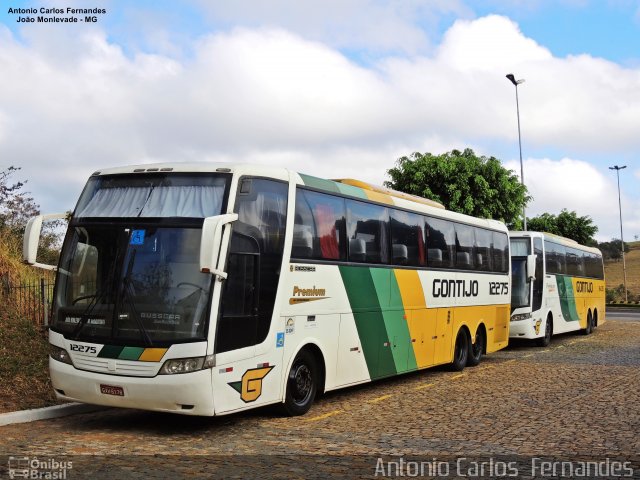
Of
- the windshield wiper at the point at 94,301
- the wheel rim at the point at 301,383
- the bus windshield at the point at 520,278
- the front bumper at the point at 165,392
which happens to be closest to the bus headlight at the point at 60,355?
the windshield wiper at the point at 94,301

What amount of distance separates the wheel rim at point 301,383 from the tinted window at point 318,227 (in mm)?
1538

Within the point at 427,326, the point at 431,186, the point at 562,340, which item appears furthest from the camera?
the point at 431,186

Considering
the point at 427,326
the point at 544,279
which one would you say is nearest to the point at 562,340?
the point at 544,279

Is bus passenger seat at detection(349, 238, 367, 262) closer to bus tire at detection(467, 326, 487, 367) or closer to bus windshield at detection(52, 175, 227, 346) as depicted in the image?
bus windshield at detection(52, 175, 227, 346)

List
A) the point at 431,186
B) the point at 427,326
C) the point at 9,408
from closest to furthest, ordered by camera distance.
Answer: the point at 9,408 < the point at 427,326 < the point at 431,186

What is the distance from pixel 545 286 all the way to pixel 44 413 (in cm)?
1587

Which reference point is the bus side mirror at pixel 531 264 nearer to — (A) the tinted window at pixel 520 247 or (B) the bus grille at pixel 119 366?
(A) the tinted window at pixel 520 247

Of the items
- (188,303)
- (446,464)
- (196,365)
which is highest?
(188,303)

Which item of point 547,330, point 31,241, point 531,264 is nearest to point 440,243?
point 531,264

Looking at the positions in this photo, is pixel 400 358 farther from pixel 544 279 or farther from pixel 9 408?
pixel 544 279

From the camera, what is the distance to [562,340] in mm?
25047

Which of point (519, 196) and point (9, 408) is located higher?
point (519, 196)

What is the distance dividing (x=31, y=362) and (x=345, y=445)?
6438mm

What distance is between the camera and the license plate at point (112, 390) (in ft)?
28.4
